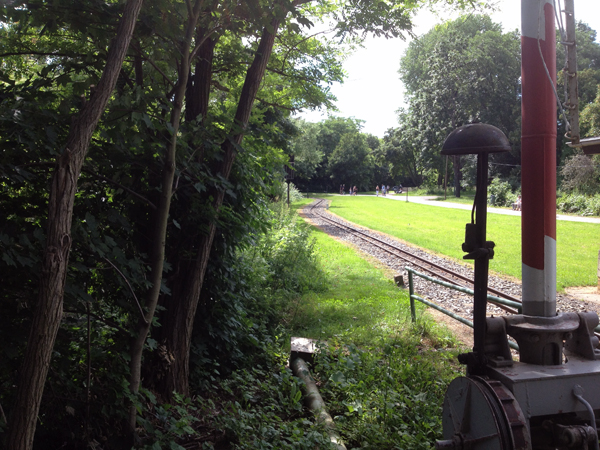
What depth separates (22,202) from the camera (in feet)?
10.6

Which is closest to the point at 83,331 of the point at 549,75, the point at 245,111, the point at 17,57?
the point at 245,111

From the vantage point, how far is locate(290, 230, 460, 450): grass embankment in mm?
4309

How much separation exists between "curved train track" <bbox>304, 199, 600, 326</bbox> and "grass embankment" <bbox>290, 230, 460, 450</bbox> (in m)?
1.17

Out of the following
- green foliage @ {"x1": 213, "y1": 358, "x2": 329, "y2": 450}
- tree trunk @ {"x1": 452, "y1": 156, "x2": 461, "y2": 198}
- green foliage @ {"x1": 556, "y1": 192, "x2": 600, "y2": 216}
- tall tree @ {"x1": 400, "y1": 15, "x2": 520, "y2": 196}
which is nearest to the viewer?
green foliage @ {"x1": 213, "y1": 358, "x2": 329, "y2": 450}

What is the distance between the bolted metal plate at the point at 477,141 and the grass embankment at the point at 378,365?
8.54 feet

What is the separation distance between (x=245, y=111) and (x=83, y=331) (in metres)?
2.60

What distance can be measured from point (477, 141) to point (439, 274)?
11.1 metres

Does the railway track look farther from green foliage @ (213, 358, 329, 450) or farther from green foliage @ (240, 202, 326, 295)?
green foliage @ (213, 358, 329, 450)

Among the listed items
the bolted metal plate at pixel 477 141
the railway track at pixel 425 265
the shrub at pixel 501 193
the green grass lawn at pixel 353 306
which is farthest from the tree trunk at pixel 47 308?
the shrub at pixel 501 193

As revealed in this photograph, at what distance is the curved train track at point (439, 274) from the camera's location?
985 centimetres

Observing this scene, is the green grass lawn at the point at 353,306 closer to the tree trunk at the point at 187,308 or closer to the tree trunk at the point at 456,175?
the tree trunk at the point at 187,308

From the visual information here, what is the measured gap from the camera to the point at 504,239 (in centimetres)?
1941

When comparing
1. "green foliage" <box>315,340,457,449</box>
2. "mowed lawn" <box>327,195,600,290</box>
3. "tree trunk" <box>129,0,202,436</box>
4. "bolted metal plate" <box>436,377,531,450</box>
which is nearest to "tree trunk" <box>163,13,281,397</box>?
"tree trunk" <box>129,0,202,436</box>

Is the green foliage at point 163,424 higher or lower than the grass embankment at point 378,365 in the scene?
higher
